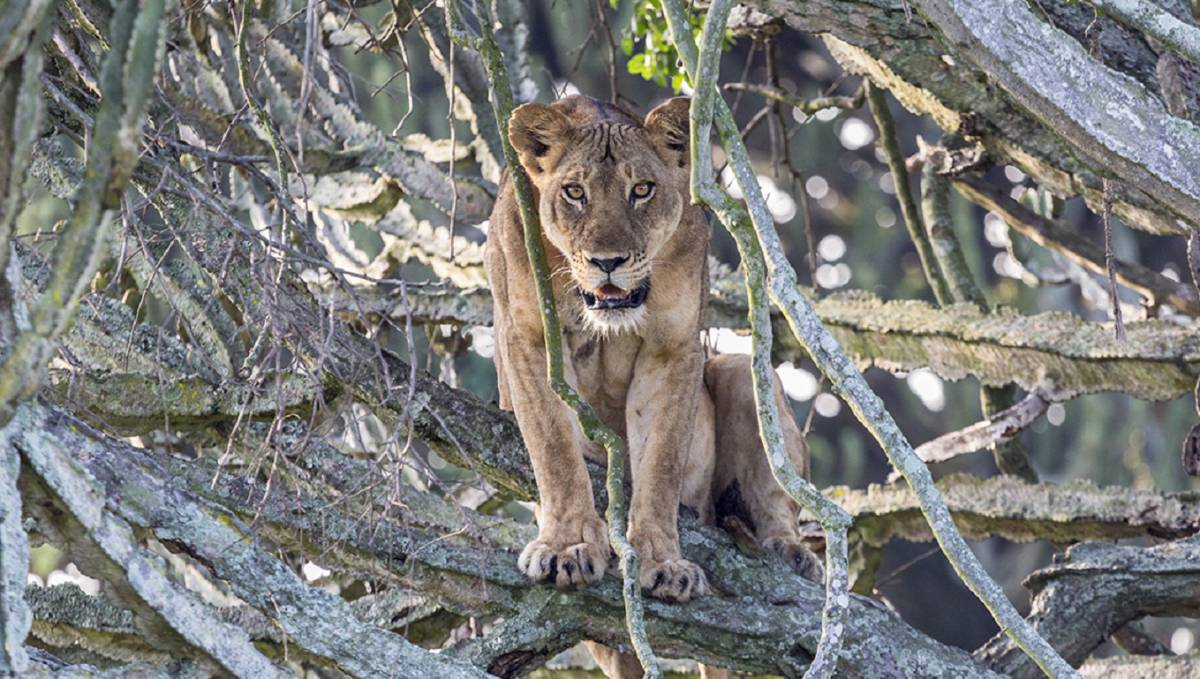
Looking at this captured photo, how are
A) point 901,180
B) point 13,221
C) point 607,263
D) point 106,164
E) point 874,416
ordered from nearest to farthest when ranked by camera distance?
1. point 106,164
2. point 13,221
3. point 874,416
4. point 607,263
5. point 901,180

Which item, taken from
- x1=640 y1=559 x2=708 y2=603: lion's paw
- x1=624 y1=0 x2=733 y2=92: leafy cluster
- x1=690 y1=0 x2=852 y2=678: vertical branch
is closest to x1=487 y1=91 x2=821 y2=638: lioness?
x1=640 y1=559 x2=708 y2=603: lion's paw

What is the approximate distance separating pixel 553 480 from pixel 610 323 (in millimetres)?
498

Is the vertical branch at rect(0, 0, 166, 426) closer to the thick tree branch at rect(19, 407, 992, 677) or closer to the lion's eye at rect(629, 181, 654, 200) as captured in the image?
the thick tree branch at rect(19, 407, 992, 677)

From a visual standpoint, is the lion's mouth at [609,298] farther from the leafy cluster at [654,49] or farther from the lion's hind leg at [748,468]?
the leafy cluster at [654,49]

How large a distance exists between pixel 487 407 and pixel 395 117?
669 centimetres

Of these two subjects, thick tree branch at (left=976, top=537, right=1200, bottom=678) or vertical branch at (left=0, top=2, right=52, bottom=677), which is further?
thick tree branch at (left=976, top=537, right=1200, bottom=678)

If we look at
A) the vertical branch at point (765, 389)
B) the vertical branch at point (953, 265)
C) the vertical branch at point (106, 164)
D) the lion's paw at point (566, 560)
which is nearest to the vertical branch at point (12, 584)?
the vertical branch at point (106, 164)

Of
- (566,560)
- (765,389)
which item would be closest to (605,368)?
(566,560)

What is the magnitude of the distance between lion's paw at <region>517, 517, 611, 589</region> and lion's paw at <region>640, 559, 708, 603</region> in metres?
0.14

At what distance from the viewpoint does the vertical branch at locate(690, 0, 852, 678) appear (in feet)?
10.3

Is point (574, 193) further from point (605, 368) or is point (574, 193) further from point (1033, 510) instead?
point (1033, 510)

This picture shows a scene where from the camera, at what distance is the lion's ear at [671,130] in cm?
524

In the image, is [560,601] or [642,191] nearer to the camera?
[560,601]

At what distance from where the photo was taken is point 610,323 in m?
5.09
